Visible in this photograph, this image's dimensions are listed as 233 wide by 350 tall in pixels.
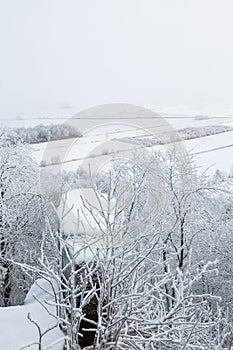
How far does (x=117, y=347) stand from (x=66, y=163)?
10388 millimetres

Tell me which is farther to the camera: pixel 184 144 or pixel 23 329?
pixel 184 144

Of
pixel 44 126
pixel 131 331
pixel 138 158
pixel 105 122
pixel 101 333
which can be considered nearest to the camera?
pixel 101 333

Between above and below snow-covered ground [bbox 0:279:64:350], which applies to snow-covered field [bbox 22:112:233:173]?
above

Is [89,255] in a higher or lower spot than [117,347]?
higher

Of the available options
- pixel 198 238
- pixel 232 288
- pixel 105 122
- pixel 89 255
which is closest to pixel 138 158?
pixel 105 122

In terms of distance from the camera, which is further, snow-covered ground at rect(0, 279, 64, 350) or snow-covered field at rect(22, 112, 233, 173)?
snow-covered field at rect(22, 112, 233, 173)

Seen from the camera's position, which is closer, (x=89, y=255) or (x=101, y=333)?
(x=101, y=333)

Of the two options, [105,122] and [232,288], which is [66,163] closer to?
[105,122]

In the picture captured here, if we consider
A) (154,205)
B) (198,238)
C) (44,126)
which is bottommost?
(198,238)

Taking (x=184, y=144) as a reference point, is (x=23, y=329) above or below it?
below

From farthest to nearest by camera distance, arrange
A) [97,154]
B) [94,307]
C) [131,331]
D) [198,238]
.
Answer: [198,238] → [97,154] → [94,307] → [131,331]

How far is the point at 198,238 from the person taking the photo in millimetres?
15789

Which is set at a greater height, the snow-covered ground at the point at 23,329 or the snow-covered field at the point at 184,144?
the snow-covered field at the point at 184,144

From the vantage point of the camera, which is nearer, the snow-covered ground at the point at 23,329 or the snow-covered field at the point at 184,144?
the snow-covered ground at the point at 23,329
